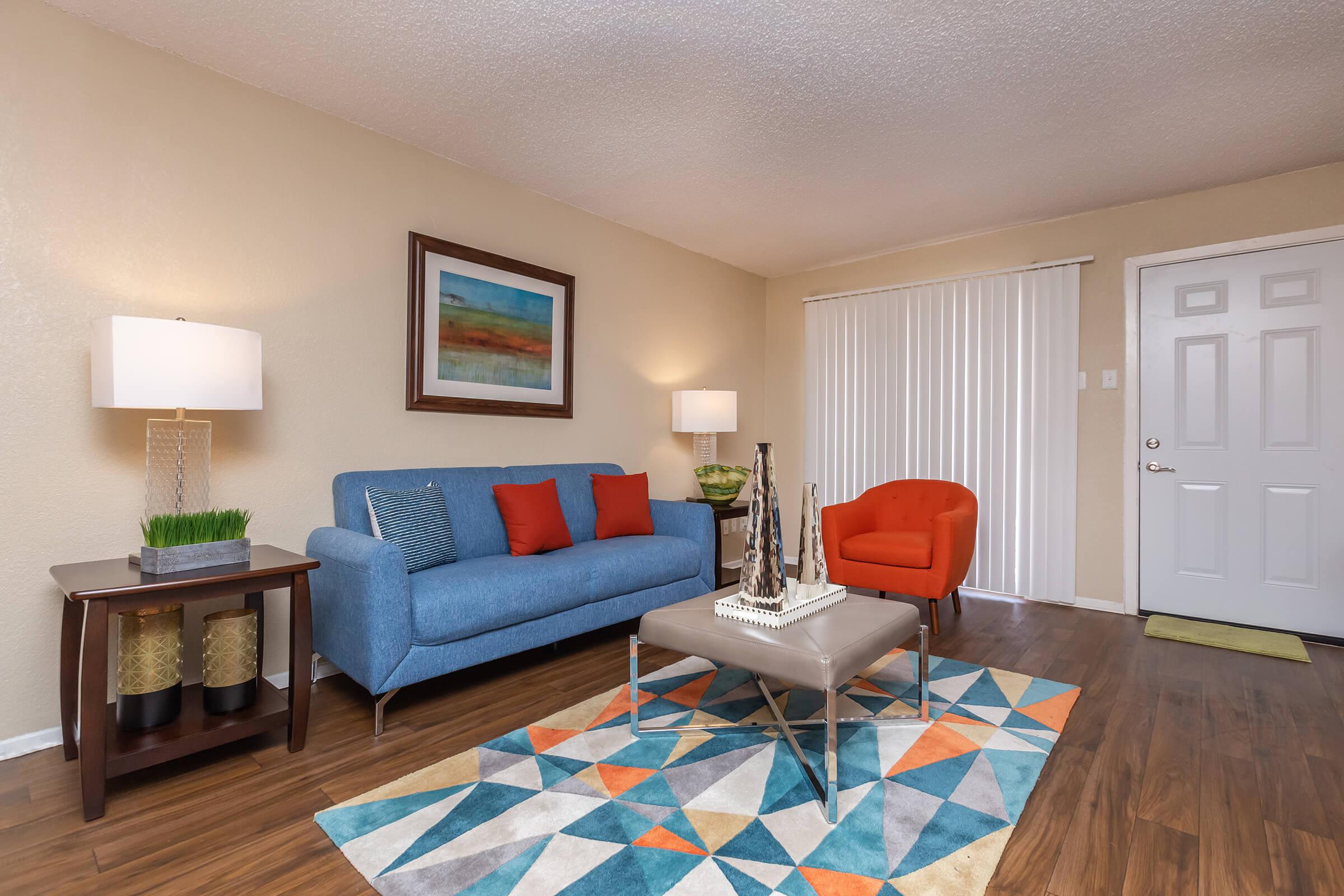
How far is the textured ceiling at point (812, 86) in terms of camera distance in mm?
2211

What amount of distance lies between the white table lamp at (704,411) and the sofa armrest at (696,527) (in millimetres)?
784

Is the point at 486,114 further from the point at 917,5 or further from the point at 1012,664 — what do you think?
the point at 1012,664

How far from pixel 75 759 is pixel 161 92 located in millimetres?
2328

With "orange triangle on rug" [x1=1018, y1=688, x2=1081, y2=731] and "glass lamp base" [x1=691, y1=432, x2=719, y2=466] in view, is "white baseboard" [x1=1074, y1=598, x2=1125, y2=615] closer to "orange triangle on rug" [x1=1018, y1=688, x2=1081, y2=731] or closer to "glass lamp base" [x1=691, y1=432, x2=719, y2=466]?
"orange triangle on rug" [x1=1018, y1=688, x2=1081, y2=731]

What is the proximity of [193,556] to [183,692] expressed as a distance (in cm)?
70

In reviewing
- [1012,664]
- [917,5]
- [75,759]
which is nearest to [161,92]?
[75,759]

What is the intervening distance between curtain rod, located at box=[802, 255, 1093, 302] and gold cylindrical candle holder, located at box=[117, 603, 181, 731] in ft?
14.8

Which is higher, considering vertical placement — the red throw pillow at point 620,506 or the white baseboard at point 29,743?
the red throw pillow at point 620,506

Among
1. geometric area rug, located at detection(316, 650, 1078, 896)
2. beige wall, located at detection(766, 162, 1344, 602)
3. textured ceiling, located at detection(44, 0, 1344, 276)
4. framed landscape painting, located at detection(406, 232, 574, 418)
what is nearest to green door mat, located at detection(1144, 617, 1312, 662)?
beige wall, located at detection(766, 162, 1344, 602)

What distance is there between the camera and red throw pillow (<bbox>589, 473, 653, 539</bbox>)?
12.0 ft

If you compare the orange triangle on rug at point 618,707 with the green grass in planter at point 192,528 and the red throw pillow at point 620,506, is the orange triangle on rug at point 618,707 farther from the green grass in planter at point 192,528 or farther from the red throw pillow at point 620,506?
the green grass in planter at point 192,528

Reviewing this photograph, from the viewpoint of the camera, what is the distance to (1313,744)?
2.19 m

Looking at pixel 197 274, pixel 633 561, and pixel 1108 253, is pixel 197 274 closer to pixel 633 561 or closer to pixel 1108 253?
pixel 633 561

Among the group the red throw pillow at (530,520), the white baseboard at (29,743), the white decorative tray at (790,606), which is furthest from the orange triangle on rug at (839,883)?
the white baseboard at (29,743)
